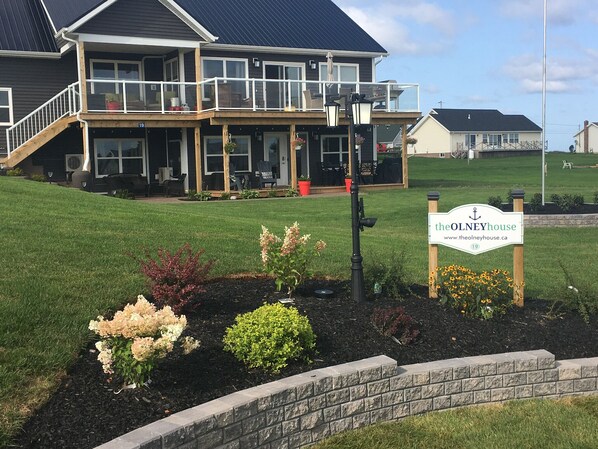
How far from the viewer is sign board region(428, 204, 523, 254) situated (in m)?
7.44

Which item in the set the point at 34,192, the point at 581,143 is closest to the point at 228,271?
the point at 34,192

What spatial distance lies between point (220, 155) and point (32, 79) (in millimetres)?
7298

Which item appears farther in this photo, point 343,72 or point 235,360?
point 343,72

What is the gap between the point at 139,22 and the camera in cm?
2389

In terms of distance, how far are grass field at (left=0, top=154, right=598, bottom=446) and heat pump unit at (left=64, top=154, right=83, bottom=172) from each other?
10068 mm

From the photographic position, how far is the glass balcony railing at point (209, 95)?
76.0 feet

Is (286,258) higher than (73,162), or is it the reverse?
(73,162)

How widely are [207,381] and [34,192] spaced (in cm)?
961

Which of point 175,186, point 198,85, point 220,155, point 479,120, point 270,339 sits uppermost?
point 479,120

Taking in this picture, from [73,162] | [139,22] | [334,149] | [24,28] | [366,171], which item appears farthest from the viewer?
[334,149]

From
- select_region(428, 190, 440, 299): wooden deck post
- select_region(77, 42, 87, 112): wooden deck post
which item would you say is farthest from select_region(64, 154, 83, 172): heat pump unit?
select_region(428, 190, 440, 299): wooden deck post

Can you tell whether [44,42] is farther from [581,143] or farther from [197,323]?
[581,143]

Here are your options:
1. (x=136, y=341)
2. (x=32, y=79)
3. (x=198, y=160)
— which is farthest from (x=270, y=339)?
(x=32, y=79)

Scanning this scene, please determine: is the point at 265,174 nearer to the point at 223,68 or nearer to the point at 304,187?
the point at 304,187
